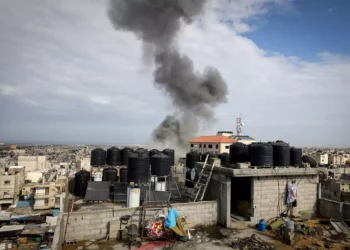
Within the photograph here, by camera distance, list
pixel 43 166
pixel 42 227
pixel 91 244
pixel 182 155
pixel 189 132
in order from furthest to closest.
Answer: pixel 43 166
pixel 189 132
pixel 182 155
pixel 42 227
pixel 91 244

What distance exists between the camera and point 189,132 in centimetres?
7875

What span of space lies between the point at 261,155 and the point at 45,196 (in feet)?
151

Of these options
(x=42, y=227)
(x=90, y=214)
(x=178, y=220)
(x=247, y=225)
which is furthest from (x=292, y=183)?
(x=42, y=227)

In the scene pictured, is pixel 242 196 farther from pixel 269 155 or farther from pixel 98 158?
pixel 98 158

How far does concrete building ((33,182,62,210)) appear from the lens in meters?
47.3

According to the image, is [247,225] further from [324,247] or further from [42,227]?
[42,227]

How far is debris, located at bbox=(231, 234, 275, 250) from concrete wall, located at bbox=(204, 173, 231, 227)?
1.63 metres

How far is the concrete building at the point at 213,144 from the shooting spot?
204 ft

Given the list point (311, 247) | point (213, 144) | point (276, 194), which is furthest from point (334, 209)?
point (213, 144)

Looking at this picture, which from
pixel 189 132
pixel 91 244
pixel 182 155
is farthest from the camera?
pixel 189 132

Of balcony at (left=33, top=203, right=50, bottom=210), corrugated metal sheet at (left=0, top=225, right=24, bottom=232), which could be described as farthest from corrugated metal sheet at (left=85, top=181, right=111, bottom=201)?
balcony at (left=33, top=203, right=50, bottom=210)

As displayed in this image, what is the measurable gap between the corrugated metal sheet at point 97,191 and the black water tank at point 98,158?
521 centimetres

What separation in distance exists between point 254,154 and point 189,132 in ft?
209

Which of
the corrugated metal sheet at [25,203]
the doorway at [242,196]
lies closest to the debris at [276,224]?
the doorway at [242,196]
